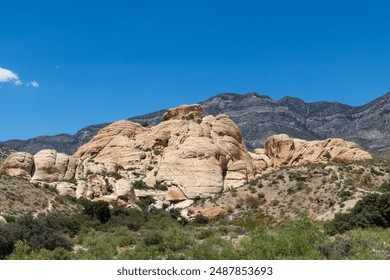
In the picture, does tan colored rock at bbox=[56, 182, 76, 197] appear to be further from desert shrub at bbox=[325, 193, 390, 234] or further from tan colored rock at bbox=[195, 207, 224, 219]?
desert shrub at bbox=[325, 193, 390, 234]

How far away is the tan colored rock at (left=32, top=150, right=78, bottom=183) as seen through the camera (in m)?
48.3

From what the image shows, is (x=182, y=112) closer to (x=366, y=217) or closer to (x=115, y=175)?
(x=115, y=175)

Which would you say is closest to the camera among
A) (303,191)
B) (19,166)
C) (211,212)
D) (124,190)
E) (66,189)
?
(211,212)

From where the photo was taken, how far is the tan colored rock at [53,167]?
159 feet

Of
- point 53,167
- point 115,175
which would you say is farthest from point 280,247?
point 53,167

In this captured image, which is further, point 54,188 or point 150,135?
point 150,135

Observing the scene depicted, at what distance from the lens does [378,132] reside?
7549 inches

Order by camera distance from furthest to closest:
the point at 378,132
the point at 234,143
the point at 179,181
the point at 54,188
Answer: the point at 378,132
the point at 234,143
the point at 179,181
the point at 54,188

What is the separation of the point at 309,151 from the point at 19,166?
3743 centimetres

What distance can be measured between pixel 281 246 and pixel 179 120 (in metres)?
48.7

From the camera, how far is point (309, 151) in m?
63.4

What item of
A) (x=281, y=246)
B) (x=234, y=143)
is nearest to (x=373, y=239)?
(x=281, y=246)

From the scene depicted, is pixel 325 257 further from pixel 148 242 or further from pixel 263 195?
Answer: pixel 263 195

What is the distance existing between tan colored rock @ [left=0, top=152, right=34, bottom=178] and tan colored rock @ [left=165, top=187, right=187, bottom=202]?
14707 mm
